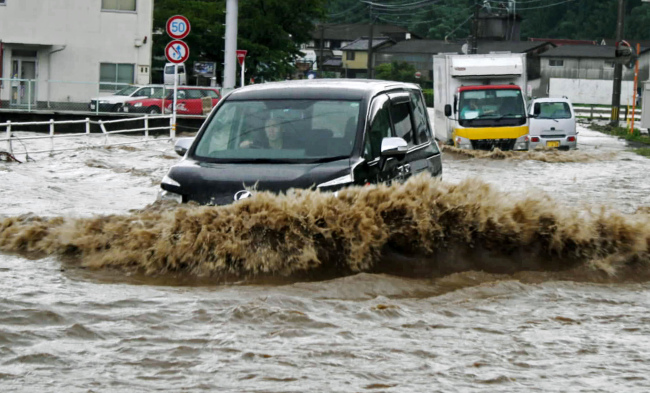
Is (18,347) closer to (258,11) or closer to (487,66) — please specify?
(487,66)

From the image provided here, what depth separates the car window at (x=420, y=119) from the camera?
32.6ft

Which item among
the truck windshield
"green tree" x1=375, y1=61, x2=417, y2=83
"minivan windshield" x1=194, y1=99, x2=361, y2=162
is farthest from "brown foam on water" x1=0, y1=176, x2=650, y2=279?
"green tree" x1=375, y1=61, x2=417, y2=83

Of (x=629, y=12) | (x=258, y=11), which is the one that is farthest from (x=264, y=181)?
(x=629, y=12)

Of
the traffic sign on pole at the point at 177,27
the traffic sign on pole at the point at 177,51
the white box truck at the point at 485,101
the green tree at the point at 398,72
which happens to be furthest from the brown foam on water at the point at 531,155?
the green tree at the point at 398,72

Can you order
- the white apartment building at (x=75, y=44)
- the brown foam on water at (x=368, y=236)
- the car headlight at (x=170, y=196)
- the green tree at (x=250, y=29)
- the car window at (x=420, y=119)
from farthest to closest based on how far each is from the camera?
the green tree at (x=250, y=29) → the white apartment building at (x=75, y=44) → the car window at (x=420, y=119) → the car headlight at (x=170, y=196) → the brown foam on water at (x=368, y=236)

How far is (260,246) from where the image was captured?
24.8 ft

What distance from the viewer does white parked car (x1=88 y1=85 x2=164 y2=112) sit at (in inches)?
1495

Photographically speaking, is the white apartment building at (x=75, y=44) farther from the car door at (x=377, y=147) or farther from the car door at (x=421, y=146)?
the car door at (x=377, y=147)

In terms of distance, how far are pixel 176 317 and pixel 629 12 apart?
128234mm

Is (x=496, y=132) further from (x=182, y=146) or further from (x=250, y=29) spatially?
(x=250, y=29)

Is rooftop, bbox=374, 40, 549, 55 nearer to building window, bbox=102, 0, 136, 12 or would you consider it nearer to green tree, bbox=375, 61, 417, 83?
green tree, bbox=375, 61, 417, 83

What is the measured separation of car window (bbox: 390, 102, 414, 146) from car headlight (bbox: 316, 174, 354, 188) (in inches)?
56.3

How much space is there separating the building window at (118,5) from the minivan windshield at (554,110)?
21313 mm

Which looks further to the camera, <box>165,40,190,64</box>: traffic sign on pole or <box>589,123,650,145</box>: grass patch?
<box>589,123,650,145</box>: grass patch
